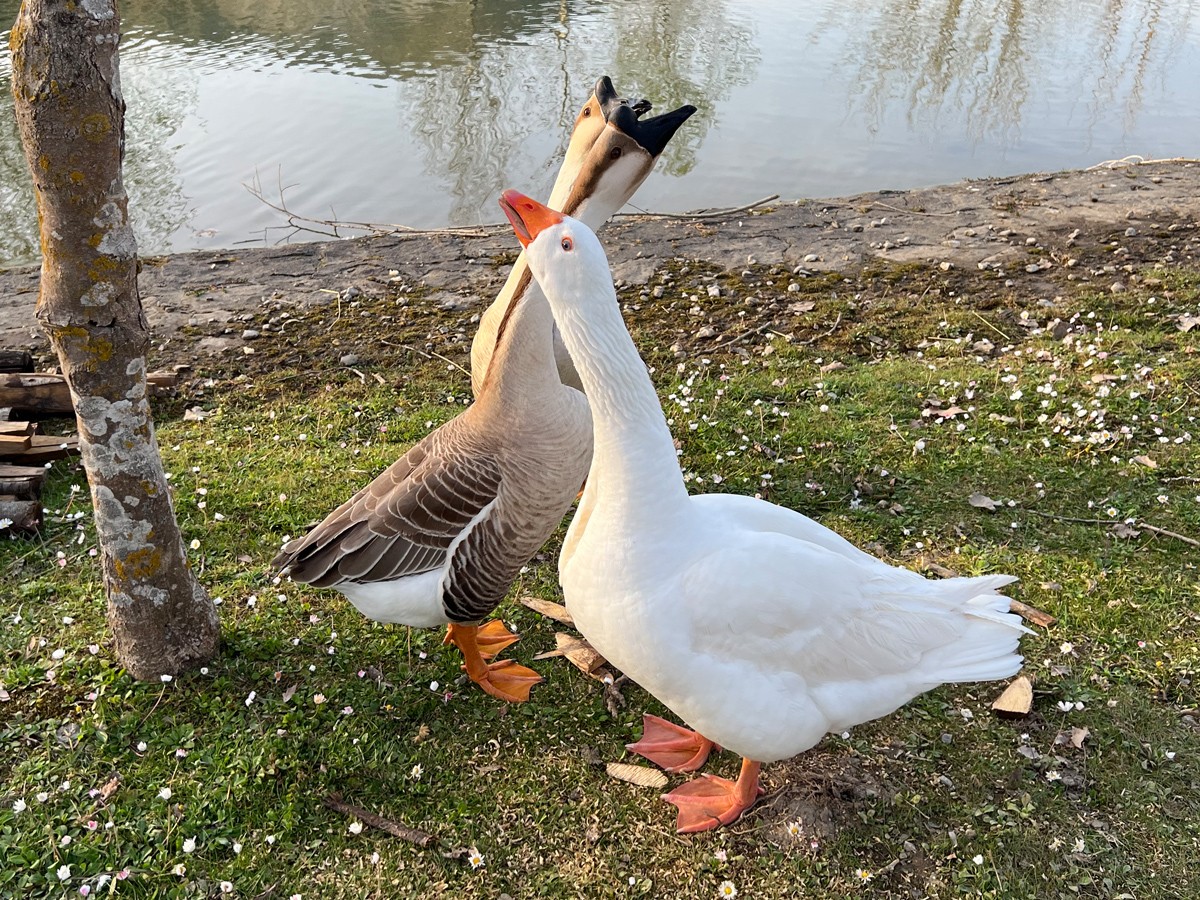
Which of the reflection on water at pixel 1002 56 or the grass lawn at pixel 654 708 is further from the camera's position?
the reflection on water at pixel 1002 56

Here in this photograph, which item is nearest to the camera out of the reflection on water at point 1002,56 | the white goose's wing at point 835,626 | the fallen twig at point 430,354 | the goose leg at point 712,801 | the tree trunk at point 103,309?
the tree trunk at point 103,309

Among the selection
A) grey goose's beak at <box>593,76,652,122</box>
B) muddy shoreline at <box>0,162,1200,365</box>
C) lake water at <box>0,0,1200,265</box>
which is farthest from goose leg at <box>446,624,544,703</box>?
lake water at <box>0,0,1200,265</box>

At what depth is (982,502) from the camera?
14.9 ft

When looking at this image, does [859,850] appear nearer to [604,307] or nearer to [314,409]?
[604,307]

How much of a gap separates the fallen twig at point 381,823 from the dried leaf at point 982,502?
320 centimetres

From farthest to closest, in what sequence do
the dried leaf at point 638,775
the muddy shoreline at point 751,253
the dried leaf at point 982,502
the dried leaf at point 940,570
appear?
the muddy shoreline at point 751,253
the dried leaf at point 982,502
the dried leaf at point 940,570
the dried leaf at point 638,775

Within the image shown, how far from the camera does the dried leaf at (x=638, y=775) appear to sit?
3256 mm

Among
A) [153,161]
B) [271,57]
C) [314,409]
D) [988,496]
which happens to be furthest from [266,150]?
[988,496]

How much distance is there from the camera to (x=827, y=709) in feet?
9.23

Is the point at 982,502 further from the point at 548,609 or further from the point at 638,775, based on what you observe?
the point at 638,775

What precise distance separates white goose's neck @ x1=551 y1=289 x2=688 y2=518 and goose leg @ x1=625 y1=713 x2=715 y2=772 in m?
1.16

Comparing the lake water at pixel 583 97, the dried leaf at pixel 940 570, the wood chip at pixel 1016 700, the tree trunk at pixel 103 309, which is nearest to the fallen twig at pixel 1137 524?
the dried leaf at pixel 940 570

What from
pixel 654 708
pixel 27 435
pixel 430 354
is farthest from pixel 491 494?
pixel 430 354

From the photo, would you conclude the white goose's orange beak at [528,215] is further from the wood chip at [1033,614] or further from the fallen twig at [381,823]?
the wood chip at [1033,614]
